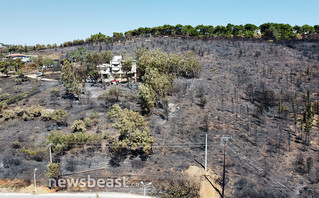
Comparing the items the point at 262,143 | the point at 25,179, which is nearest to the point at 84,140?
the point at 25,179

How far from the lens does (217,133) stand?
38.5 m

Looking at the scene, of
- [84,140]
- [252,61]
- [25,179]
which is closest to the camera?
[25,179]

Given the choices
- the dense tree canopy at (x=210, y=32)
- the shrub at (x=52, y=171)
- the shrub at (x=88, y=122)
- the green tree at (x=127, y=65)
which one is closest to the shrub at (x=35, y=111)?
the shrub at (x=88, y=122)

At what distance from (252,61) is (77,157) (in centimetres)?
5959

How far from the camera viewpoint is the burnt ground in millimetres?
29406

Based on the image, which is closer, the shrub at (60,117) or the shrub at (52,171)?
the shrub at (52,171)

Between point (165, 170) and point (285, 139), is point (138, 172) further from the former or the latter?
point (285, 139)

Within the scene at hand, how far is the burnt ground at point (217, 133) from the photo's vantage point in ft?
96.5

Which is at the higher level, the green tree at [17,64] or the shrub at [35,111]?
the green tree at [17,64]

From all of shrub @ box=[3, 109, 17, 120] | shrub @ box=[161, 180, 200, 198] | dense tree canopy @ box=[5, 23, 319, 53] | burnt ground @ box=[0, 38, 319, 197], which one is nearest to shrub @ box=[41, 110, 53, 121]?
burnt ground @ box=[0, 38, 319, 197]

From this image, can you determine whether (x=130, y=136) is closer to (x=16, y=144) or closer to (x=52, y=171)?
(x=52, y=171)

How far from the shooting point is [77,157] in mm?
33406

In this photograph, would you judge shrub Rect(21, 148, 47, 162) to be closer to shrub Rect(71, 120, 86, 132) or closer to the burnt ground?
the burnt ground

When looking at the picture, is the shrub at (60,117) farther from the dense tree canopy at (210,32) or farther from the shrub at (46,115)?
the dense tree canopy at (210,32)
